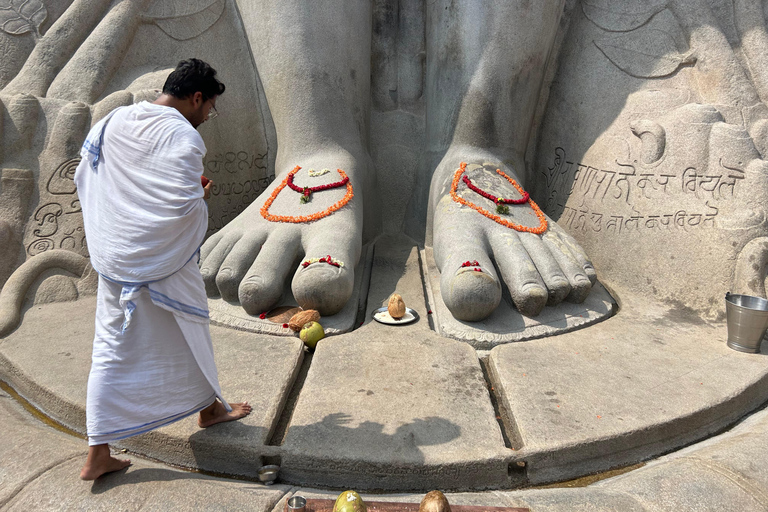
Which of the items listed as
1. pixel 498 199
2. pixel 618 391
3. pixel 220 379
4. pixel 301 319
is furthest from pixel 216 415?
pixel 498 199

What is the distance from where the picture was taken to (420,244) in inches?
141

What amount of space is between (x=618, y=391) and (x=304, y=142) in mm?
2294

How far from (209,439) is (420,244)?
2.20 m

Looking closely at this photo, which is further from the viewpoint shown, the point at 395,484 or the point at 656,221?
the point at 656,221

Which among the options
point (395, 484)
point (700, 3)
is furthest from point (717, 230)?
point (395, 484)

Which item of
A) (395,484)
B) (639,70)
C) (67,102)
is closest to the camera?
(395,484)

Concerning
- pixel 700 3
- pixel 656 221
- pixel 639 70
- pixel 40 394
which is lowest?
pixel 40 394

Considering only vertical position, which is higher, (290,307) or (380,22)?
(380,22)

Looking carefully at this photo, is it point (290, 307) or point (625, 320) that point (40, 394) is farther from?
point (625, 320)

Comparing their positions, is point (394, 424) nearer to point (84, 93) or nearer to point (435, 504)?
point (435, 504)

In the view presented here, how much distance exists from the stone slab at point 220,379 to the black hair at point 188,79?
1071 mm

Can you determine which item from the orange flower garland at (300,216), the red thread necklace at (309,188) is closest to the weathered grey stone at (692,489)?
the orange flower garland at (300,216)

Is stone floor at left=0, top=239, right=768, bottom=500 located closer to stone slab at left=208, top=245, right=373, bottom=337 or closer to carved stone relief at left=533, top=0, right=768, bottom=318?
stone slab at left=208, top=245, right=373, bottom=337

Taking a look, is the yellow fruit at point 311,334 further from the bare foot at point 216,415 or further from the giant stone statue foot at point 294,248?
the bare foot at point 216,415
